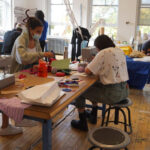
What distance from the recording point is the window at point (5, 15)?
686cm

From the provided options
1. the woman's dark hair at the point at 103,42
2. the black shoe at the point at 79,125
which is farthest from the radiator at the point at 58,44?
the woman's dark hair at the point at 103,42

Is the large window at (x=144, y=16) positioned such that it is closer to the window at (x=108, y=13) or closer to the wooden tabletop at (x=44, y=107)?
the window at (x=108, y=13)

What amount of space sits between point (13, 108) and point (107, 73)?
1.11m

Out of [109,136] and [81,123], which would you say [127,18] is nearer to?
[81,123]

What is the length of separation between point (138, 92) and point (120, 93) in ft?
6.39

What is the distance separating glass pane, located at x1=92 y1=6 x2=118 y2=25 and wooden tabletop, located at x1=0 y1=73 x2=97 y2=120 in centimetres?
555

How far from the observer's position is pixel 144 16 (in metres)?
6.90

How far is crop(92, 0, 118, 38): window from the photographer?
716cm

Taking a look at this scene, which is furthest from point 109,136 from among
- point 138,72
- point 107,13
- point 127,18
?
point 107,13

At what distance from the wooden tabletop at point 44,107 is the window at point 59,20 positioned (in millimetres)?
5914

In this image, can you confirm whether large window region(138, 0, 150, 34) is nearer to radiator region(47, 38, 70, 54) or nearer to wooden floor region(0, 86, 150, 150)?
radiator region(47, 38, 70, 54)

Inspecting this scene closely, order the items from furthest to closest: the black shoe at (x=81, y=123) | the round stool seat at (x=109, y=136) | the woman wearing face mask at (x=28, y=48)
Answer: the black shoe at (x=81, y=123) → the woman wearing face mask at (x=28, y=48) → the round stool seat at (x=109, y=136)

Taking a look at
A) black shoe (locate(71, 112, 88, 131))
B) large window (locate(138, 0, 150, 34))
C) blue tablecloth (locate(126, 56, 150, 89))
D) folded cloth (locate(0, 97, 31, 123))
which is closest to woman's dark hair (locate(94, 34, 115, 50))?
black shoe (locate(71, 112, 88, 131))

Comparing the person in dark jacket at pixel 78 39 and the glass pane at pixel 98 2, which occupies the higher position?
the glass pane at pixel 98 2
